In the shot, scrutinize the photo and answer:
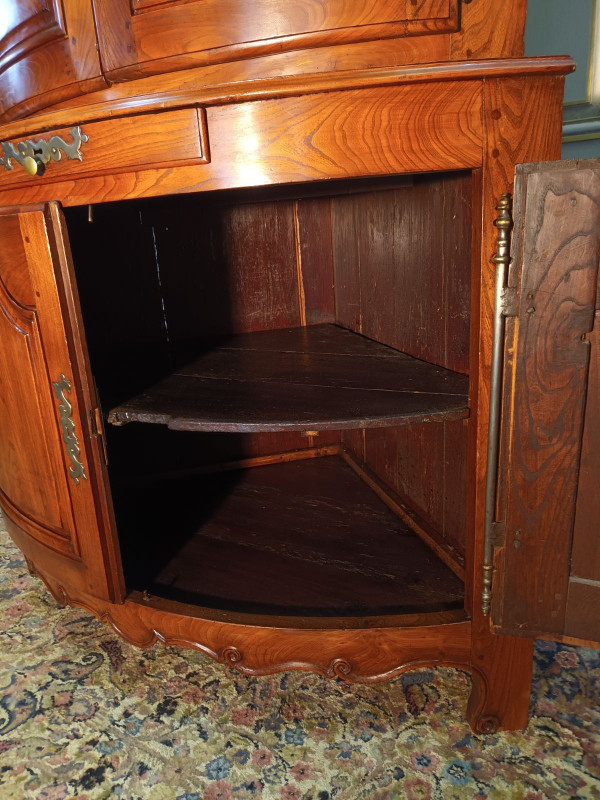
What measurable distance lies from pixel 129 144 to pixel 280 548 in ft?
2.74

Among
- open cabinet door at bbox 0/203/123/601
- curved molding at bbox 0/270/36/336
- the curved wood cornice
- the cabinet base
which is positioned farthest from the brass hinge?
the curved wood cornice

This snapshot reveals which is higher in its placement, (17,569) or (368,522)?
(368,522)

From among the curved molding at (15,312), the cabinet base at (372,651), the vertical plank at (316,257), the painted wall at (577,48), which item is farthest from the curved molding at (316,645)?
the painted wall at (577,48)

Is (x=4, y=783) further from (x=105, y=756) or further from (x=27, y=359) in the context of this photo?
(x=27, y=359)

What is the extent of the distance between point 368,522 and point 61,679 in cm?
71

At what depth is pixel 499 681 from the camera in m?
0.99

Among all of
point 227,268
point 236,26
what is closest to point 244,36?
point 236,26

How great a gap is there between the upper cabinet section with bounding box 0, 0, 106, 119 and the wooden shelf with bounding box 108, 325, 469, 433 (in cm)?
54

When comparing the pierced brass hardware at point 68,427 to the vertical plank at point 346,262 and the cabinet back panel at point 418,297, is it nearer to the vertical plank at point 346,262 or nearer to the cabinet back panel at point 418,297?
the cabinet back panel at point 418,297

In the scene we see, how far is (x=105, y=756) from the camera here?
39.7 inches

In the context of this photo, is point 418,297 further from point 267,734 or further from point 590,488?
point 267,734

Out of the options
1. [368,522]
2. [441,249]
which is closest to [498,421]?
[441,249]

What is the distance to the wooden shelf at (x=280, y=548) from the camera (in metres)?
1.15

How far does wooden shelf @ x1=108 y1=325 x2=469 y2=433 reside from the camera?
3.19 ft
